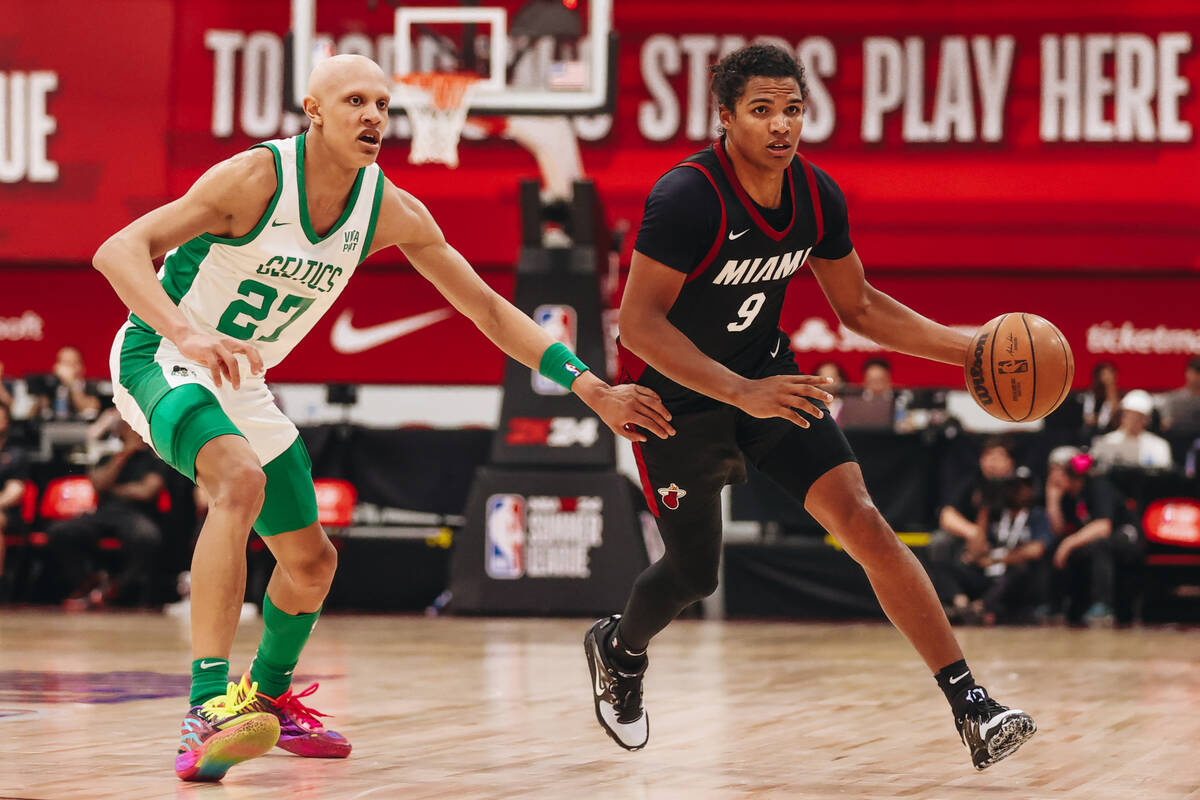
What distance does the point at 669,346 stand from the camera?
4320 mm

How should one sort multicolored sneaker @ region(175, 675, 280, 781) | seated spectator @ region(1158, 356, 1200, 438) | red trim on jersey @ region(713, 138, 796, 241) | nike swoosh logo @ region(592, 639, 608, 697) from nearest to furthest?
1. multicolored sneaker @ region(175, 675, 280, 781)
2. red trim on jersey @ region(713, 138, 796, 241)
3. nike swoosh logo @ region(592, 639, 608, 697)
4. seated spectator @ region(1158, 356, 1200, 438)

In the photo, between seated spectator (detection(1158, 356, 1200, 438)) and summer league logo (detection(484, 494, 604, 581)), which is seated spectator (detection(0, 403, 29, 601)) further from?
seated spectator (detection(1158, 356, 1200, 438))

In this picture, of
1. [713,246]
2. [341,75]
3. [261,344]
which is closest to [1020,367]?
[713,246]

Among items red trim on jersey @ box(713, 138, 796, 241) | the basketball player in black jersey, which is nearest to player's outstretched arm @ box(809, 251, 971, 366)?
the basketball player in black jersey

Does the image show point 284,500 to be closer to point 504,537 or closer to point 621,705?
point 621,705

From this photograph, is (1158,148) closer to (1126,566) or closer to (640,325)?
(1126,566)

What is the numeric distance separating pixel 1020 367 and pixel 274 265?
7.05ft

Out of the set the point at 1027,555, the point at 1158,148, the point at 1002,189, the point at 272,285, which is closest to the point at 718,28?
the point at 1002,189

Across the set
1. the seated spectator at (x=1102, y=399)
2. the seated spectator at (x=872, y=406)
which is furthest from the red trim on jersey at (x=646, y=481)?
the seated spectator at (x=1102, y=399)

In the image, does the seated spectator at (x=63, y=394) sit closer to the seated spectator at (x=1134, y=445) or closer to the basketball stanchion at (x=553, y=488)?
the basketball stanchion at (x=553, y=488)

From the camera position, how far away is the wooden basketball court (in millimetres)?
4148

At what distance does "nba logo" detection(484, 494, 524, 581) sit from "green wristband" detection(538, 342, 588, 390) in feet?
22.5

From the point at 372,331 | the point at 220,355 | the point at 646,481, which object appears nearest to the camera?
the point at 220,355

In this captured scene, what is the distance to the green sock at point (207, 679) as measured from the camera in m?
4.16
